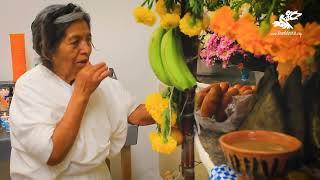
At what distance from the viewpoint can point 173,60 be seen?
1.90 ft

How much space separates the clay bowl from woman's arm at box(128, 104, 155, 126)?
0.77 meters

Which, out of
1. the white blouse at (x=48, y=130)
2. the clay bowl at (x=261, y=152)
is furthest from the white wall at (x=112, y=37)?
the clay bowl at (x=261, y=152)

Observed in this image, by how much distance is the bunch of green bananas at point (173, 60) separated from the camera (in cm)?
57

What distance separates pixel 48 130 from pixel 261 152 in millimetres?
883

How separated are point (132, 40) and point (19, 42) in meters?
0.65

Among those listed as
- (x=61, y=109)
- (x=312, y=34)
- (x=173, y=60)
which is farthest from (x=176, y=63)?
(x=61, y=109)

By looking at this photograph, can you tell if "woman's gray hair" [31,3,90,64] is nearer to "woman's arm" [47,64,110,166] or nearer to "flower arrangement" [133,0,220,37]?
"woman's arm" [47,64,110,166]

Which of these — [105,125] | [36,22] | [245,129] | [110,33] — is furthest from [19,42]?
[245,129]

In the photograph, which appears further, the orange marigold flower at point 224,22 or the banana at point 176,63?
the banana at point 176,63

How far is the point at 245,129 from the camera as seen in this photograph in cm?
52

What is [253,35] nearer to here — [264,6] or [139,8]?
[264,6]

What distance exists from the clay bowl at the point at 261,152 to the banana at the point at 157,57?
0.55 feet

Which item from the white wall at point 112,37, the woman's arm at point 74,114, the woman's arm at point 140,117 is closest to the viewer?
the woman's arm at point 74,114

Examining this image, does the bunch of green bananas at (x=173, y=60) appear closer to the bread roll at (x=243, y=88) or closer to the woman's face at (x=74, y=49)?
the bread roll at (x=243, y=88)
